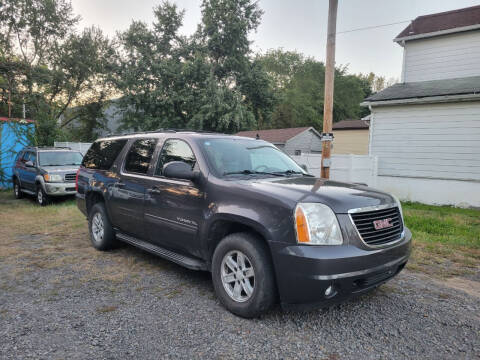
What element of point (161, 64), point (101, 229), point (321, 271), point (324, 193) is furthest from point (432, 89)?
point (161, 64)

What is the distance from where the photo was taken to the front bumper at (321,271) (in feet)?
8.83

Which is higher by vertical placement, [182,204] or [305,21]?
[305,21]

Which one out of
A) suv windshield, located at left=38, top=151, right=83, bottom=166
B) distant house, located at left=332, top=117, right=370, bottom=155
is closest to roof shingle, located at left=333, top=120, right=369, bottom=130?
distant house, located at left=332, top=117, right=370, bottom=155

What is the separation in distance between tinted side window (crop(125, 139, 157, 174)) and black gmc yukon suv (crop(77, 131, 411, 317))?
2 centimetres

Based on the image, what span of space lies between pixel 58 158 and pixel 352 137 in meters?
25.0

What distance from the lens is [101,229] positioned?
5.30 meters

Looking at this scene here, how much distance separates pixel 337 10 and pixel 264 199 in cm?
702

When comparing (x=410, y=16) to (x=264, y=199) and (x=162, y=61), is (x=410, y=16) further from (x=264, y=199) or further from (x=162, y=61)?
(x=162, y=61)

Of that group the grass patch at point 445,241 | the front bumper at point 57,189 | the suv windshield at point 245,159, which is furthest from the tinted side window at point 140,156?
the front bumper at point 57,189

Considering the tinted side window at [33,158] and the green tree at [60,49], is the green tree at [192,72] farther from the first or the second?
the tinted side window at [33,158]

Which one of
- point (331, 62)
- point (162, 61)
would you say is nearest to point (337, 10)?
point (331, 62)

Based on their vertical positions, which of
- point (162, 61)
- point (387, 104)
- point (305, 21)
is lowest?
point (387, 104)

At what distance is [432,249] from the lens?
5.63 m

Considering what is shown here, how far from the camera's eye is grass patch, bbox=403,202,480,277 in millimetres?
4809
